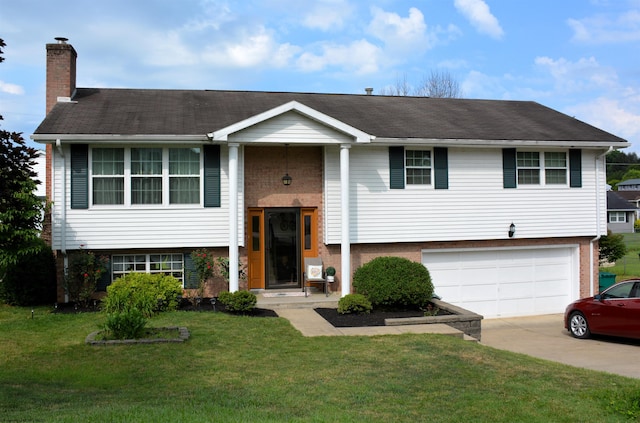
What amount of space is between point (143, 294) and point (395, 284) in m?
5.67

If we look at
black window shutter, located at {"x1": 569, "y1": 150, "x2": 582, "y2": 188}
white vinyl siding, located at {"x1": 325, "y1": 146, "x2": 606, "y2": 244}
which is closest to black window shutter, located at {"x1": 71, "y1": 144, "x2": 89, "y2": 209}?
white vinyl siding, located at {"x1": 325, "y1": 146, "x2": 606, "y2": 244}

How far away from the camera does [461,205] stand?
17.0m

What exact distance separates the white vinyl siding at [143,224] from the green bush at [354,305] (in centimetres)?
337

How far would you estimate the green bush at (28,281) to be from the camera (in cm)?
1473

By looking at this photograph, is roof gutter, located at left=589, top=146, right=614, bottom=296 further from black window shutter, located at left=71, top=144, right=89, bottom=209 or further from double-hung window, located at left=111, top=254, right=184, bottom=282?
black window shutter, located at left=71, top=144, right=89, bottom=209

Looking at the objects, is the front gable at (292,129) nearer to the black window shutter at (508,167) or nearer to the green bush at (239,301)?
the green bush at (239,301)

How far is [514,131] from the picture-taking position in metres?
17.7

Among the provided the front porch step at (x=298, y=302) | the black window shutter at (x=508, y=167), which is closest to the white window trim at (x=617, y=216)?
the black window shutter at (x=508, y=167)

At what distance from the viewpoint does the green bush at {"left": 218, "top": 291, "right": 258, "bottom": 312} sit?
13.3 m

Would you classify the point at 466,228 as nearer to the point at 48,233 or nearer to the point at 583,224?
the point at 583,224

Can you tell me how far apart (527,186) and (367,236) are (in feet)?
17.1

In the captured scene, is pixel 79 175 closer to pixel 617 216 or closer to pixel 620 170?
pixel 617 216

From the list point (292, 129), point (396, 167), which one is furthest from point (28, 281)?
point (396, 167)

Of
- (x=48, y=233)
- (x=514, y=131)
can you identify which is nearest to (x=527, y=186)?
(x=514, y=131)
